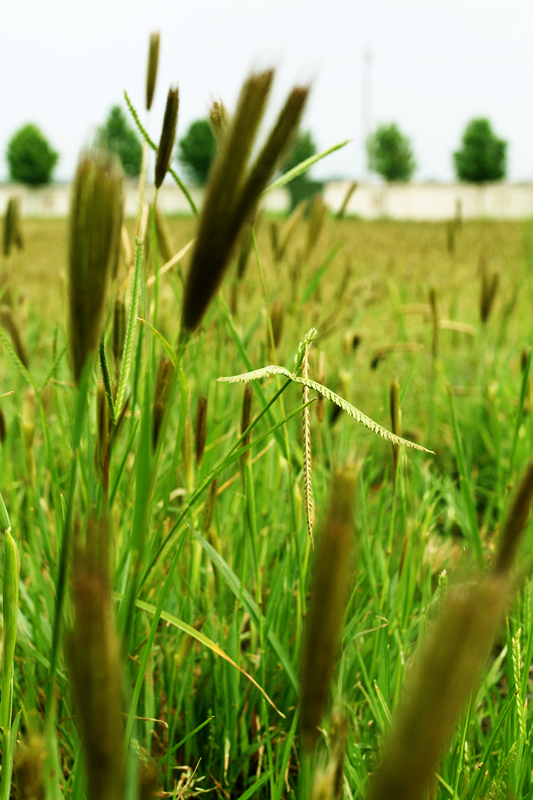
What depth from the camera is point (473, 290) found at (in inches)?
124

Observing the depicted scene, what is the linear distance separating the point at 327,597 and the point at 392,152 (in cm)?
3159

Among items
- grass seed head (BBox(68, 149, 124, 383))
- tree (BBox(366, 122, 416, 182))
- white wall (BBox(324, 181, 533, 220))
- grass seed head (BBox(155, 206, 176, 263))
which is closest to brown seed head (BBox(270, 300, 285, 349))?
grass seed head (BBox(155, 206, 176, 263))

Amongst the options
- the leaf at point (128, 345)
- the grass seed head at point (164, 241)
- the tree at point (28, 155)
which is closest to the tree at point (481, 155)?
the tree at point (28, 155)

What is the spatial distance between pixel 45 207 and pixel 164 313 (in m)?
22.5

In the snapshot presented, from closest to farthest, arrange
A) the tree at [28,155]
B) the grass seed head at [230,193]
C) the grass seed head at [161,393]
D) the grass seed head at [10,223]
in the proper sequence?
the grass seed head at [230,193] < the grass seed head at [161,393] < the grass seed head at [10,223] < the tree at [28,155]

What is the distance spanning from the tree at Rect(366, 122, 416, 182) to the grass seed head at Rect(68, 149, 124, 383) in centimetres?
3073

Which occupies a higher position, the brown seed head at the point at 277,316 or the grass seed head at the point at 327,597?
the brown seed head at the point at 277,316

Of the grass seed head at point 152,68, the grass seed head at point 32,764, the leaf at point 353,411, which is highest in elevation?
the grass seed head at point 152,68

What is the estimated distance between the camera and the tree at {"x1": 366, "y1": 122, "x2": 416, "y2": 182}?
28688mm

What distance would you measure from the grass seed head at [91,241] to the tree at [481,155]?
31.1 metres

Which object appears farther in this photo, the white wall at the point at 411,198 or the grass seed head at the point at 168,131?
the white wall at the point at 411,198

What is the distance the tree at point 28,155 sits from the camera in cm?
2738

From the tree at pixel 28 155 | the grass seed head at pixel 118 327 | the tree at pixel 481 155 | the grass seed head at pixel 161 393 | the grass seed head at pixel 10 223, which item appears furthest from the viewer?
the tree at pixel 481 155

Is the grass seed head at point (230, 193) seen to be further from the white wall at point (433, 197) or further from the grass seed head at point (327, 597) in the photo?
the white wall at point (433, 197)
